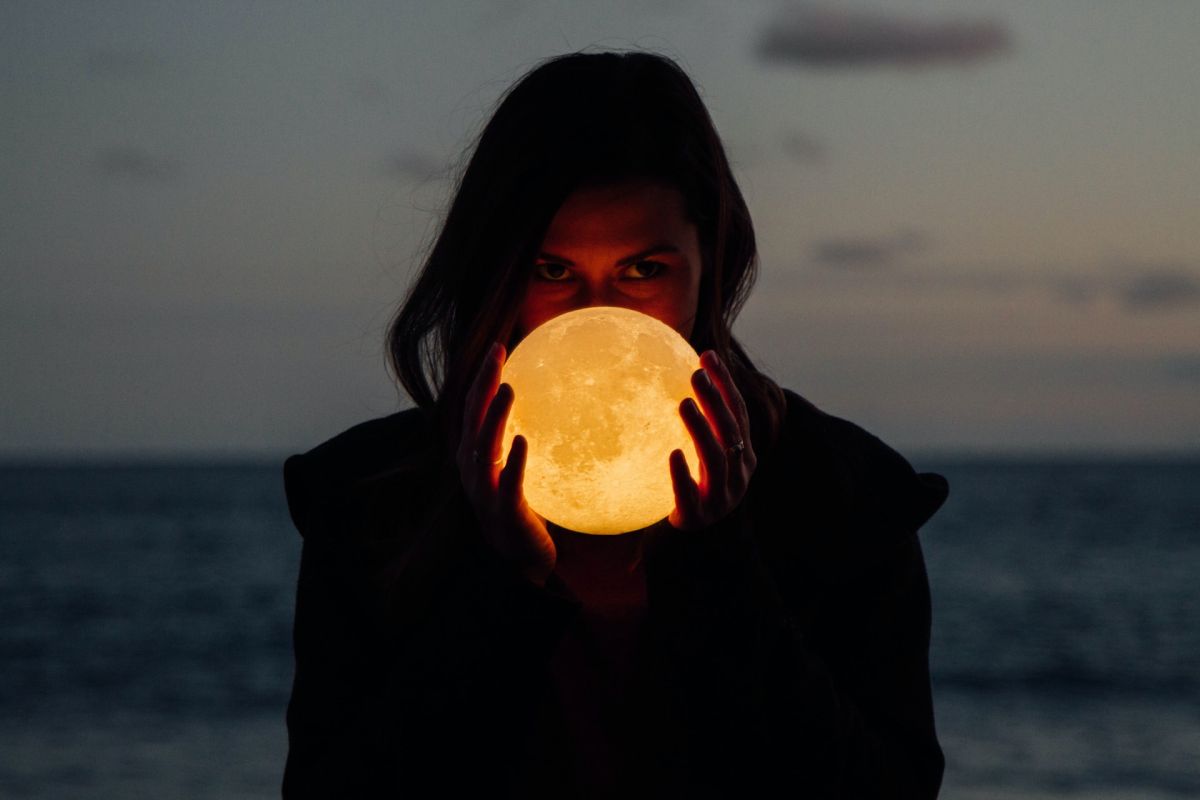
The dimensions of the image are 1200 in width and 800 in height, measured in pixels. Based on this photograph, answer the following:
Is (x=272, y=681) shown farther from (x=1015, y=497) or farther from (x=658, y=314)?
(x=1015, y=497)

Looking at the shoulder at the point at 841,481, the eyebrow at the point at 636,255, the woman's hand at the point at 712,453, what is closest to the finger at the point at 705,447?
the woman's hand at the point at 712,453

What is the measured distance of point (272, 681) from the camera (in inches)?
744

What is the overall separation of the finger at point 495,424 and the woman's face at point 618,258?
38 centimetres

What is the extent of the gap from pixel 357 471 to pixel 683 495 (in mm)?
1154

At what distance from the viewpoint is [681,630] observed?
2.75 meters

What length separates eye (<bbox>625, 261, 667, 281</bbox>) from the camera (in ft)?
9.45

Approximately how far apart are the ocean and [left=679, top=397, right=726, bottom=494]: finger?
373 inches

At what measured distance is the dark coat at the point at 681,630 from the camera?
9.02ft

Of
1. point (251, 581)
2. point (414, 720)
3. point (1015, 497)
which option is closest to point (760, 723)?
point (414, 720)

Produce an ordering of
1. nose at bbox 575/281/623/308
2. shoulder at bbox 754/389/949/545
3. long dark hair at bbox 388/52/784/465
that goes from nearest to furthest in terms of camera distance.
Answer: nose at bbox 575/281/623/308 → long dark hair at bbox 388/52/784/465 → shoulder at bbox 754/389/949/545

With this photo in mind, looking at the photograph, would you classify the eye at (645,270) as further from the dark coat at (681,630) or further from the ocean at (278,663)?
the ocean at (278,663)

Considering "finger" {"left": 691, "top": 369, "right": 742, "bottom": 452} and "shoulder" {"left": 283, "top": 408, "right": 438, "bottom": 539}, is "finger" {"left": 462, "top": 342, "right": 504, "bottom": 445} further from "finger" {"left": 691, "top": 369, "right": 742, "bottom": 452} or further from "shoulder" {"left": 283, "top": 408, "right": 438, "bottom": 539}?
"shoulder" {"left": 283, "top": 408, "right": 438, "bottom": 539}

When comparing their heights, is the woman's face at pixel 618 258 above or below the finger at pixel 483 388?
above

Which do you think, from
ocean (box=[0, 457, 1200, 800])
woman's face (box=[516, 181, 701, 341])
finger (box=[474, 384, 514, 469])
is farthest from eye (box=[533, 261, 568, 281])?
ocean (box=[0, 457, 1200, 800])
